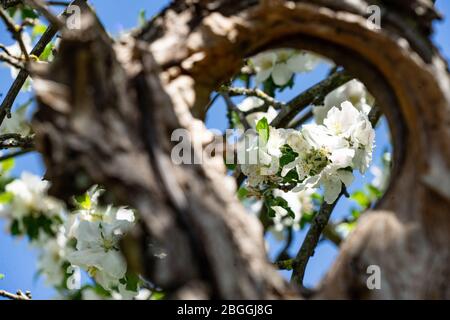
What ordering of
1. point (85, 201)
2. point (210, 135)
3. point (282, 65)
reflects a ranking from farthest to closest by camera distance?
point (282, 65) → point (85, 201) → point (210, 135)

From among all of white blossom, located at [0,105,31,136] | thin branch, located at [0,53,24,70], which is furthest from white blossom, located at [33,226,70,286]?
thin branch, located at [0,53,24,70]

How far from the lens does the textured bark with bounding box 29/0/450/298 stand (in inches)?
60.6

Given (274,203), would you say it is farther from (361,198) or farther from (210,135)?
(361,198)

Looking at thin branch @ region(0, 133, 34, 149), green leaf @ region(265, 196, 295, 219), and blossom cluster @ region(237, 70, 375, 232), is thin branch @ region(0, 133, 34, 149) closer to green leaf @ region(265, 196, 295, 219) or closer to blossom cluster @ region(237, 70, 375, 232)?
blossom cluster @ region(237, 70, 375, 232)

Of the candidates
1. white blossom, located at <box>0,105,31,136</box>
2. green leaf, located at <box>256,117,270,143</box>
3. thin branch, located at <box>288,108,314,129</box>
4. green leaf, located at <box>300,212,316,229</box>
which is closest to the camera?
green leaf, located at <box>256,117,270,143</box>

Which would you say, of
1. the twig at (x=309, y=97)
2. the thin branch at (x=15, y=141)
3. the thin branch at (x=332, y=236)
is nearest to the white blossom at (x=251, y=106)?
the twig at (x=309, y=97)

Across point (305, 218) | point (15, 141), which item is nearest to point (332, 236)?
point (305, 218)

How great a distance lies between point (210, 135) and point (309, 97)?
1698 millimetres

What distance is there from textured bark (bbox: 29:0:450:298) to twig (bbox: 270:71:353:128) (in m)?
1.45

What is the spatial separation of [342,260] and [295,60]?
85.7 inches

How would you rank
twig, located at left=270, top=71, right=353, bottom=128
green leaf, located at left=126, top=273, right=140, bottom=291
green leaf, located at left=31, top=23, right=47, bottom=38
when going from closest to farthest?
green leaf, located at left=126, top=273, right=140, bottom=291 < twig, located at left=270, top=71, right=353, bottom=128 < green leaf, located at left=31, top=23, right=47, bottom=38

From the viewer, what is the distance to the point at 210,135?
70.8 inches

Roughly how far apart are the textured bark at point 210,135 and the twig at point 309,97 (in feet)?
4.75
